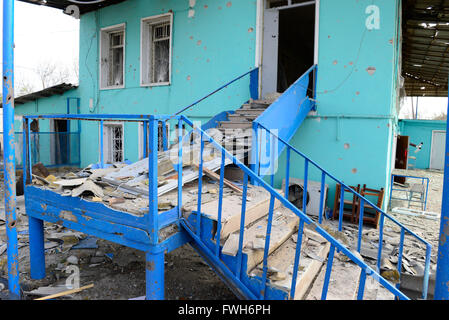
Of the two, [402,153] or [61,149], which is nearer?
[402,153]

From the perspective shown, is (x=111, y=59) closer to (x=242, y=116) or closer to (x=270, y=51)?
(x=270, y=51)

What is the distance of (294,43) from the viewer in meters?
11.2

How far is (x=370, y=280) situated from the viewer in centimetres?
317

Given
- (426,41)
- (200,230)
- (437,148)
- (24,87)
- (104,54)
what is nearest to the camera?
(200,230)

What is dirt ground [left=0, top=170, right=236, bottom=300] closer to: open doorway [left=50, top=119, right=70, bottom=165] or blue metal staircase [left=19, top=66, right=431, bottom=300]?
blue metal staircase [left=19, top=66, right=431, bottom=300]

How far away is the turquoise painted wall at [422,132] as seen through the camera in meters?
17.4

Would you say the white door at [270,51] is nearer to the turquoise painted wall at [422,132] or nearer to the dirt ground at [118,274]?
the dirt ground at [118,274]

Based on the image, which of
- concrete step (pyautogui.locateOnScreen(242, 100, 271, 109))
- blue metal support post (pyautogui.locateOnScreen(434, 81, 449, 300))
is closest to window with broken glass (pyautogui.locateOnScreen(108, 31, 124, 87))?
concrete step (pyautogui.locateOnScreen(242, 100, 271, 109))

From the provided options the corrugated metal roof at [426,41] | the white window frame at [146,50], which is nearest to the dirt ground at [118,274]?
the white window frame at [146,50]

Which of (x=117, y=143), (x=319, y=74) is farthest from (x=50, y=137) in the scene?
(x=319, y=74)

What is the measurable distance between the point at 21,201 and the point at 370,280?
8005 millimetres

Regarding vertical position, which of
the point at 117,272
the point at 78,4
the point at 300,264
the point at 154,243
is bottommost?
the point at 117,272

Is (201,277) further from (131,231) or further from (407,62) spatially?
(407,62)

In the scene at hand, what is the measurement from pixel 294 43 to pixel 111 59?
6532mm
